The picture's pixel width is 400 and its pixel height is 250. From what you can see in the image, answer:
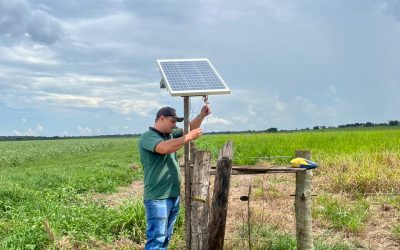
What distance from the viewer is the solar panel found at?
5.60 meters

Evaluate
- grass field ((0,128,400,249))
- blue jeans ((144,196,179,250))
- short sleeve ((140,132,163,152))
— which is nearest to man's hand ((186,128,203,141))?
short sleeve ((140,132,163,152))

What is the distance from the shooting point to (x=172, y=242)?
710 centimetres

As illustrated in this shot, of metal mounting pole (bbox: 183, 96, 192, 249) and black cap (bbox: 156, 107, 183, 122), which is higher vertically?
black cap (bbox: 156, 107, 183, 122)

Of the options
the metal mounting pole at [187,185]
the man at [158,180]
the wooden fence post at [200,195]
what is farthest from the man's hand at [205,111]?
the wooden fence post at [200,195]

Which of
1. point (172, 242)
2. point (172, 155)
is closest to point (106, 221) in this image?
point (172, 242)

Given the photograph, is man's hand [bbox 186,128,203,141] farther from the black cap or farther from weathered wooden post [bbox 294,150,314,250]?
weathered wooden post [bbox 294,150,314,250]

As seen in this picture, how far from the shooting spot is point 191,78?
5984 millimetres

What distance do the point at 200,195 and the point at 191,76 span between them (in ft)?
5.19

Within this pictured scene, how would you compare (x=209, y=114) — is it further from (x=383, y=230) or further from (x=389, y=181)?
(x=389, y=181)

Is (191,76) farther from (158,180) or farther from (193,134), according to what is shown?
(158,180)

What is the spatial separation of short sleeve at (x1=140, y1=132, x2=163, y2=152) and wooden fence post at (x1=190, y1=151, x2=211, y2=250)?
0.48 metres

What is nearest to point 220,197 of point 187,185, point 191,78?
point 187,185

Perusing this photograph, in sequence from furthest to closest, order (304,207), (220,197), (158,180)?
(304,207)
(158,180)
(220,197)

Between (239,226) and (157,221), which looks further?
(239,226)
